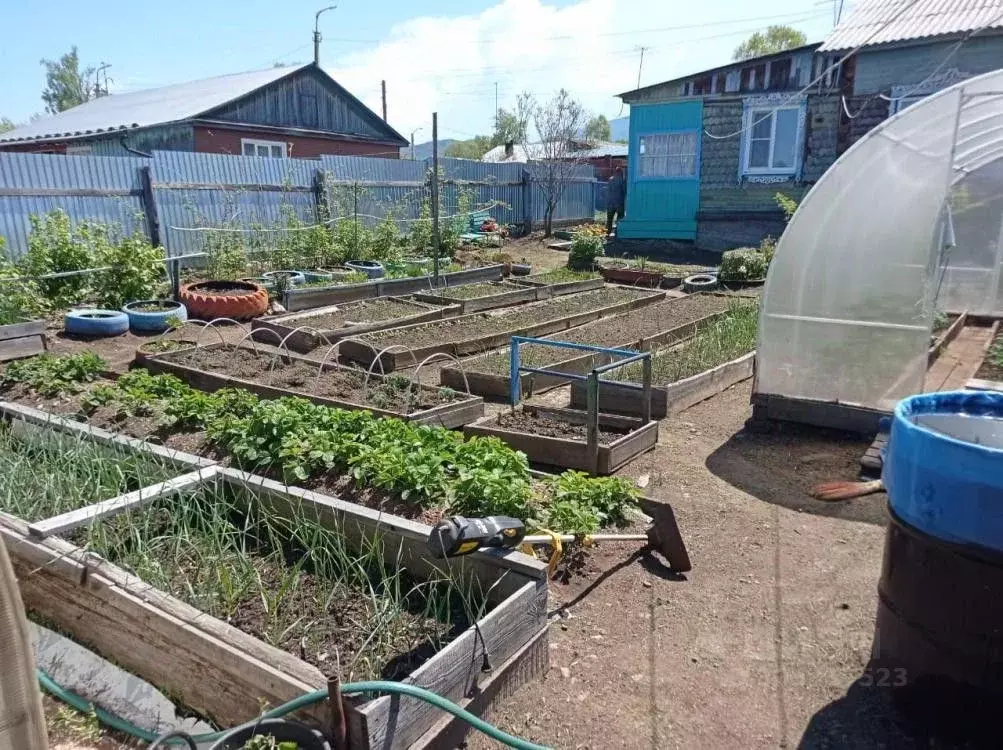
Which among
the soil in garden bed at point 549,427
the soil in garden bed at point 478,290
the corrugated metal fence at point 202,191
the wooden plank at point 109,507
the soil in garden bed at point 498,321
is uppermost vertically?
the corrugated metal fence at point 202,191

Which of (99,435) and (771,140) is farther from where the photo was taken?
(771,140)

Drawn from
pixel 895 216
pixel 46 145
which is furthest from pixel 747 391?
pixel 46 145

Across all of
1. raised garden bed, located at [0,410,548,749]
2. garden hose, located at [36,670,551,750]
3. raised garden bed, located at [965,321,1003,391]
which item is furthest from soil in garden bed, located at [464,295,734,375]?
garden hose, located at [36,670,551,750]

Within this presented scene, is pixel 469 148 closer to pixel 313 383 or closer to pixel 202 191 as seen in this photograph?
pixel 202 191

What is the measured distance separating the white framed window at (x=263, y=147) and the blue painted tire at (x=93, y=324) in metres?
14.5

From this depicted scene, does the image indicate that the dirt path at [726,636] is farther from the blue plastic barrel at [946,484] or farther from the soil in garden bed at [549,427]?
the blue plastic barrel at [946,484]

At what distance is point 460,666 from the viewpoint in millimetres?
2604

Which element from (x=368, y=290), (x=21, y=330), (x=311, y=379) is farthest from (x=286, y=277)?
(x=311, y=379)

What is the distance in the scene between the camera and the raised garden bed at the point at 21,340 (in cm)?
780

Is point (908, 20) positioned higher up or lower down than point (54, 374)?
higher up

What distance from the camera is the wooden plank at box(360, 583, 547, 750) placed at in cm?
227

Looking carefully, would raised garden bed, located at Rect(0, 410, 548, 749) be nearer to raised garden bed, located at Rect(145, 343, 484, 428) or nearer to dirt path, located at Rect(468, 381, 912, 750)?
dirt path, located at Rect(468, 381, 912, 750)

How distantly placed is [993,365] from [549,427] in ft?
16.1

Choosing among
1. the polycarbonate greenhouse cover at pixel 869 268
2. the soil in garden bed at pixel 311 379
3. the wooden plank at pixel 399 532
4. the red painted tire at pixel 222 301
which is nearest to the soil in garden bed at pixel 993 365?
the polycarbonate greenhouse cover at pixel 869 268
